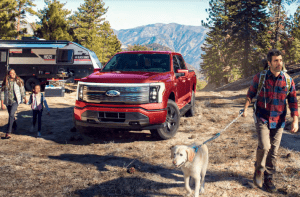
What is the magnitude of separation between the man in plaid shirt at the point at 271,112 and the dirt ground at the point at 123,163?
32cm

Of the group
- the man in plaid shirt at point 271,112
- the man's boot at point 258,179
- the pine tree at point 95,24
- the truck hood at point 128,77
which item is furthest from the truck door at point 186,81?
the pine tree at point 95,24

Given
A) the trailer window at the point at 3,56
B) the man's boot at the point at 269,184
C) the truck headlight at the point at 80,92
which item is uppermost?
the trailer window at the point at 3,56

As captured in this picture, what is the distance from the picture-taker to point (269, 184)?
3779 mm

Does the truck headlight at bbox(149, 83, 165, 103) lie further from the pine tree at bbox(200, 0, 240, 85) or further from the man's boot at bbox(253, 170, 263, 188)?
the pine tree at bbox(200, 0, 240, 85)

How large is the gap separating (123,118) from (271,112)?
10.1ft

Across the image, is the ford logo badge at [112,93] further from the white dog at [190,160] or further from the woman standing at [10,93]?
the woman standing at [10,93]

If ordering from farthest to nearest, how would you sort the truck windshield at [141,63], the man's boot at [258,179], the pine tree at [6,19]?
the pine tree at [6,19], the truck windshield at [141,63], the man's boot at [258,179]

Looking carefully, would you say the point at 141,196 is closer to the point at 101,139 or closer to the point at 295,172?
the point at 295,172

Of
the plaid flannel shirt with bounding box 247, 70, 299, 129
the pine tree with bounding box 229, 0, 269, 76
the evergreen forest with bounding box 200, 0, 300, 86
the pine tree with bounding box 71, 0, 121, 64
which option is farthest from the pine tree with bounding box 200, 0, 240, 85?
the plaid flannel shirt with bounding box 247, 70, 299, 129

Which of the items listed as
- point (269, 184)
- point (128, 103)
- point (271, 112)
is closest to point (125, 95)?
point (128, 103)

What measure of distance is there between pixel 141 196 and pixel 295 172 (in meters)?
2.68

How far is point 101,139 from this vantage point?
684 centimetres

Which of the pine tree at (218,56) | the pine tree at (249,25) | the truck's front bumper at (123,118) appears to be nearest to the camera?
the truck's front bumper at (123,118)

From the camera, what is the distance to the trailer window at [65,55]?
55.3 feet
